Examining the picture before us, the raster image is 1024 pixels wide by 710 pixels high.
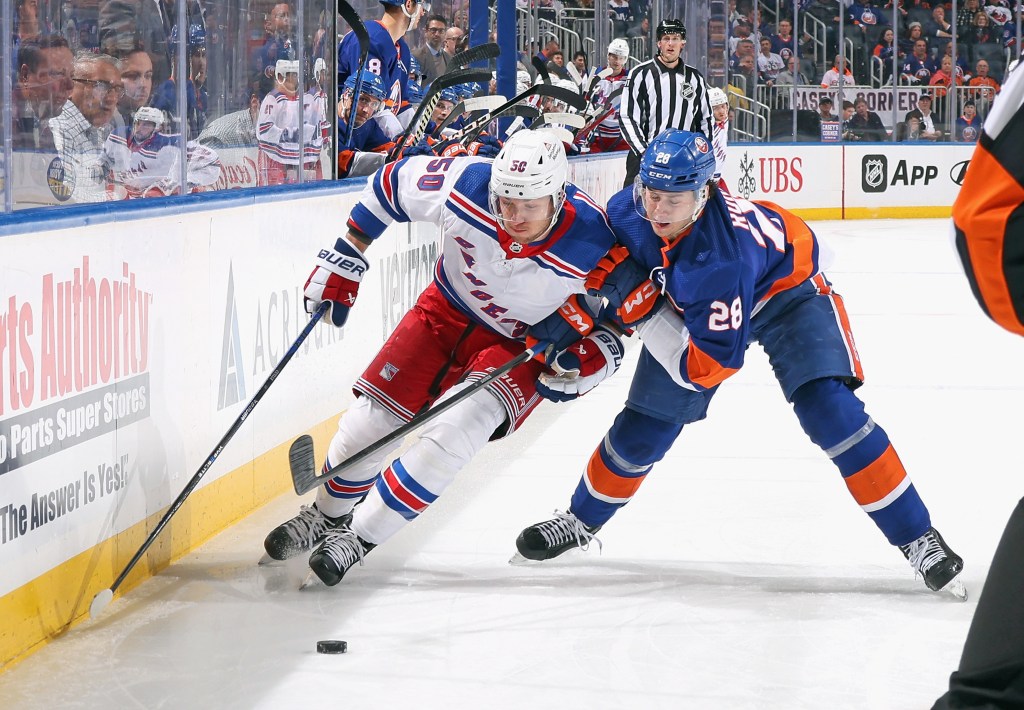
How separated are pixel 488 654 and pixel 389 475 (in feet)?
1.71

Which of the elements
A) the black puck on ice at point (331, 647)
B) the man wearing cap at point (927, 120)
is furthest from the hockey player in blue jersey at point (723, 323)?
the man wearing cap at point (927, 120)

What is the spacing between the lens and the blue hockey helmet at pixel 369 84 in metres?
5.63

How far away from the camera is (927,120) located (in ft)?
44.7

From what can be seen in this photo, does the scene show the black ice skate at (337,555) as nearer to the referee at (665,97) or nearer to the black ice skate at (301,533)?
the black ice skate at (301,533)

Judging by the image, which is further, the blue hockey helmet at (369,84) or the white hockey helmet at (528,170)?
the blue hockey helmet at (369,84)

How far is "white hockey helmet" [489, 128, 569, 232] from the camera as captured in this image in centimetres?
299

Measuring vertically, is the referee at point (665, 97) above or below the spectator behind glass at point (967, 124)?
above

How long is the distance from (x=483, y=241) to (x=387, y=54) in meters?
2.89

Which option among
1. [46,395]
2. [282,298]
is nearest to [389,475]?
[46,395]

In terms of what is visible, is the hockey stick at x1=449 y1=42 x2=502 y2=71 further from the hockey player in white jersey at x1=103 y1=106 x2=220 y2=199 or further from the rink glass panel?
the hockey player in white jersey at x1=103 y1=106 x2=220 y2=199

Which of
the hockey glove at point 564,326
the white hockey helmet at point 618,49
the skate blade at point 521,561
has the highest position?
the white hockey helmet at point 618,49

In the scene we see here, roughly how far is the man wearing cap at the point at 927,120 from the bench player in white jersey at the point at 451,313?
11204mm

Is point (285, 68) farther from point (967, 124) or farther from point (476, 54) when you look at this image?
point (967, 124)

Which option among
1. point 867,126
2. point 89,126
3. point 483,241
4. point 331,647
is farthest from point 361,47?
point 867,126
